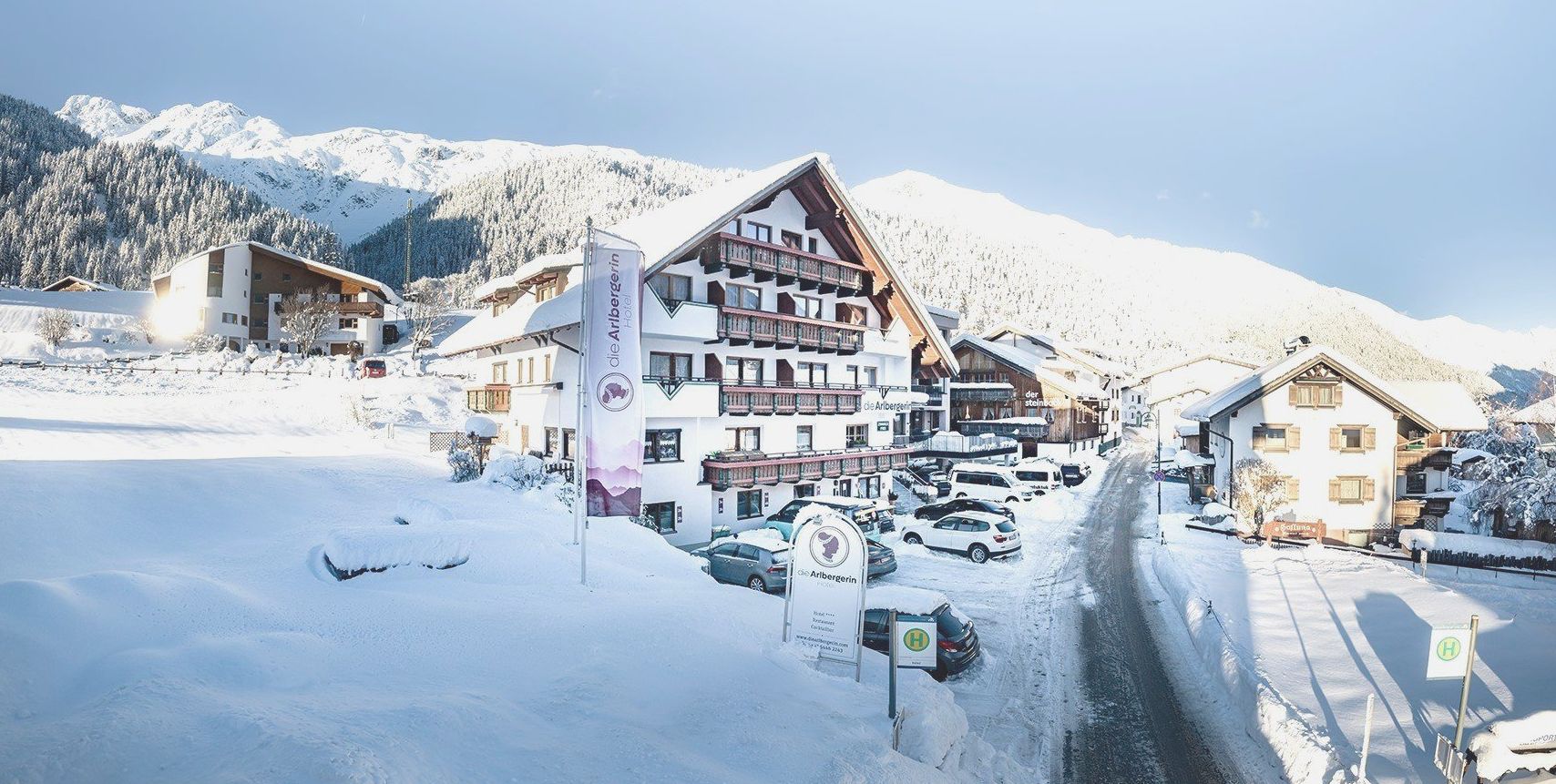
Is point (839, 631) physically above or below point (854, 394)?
below

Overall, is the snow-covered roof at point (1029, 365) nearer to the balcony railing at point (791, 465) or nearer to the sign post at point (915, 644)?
the balcony railing at point (791, 465)

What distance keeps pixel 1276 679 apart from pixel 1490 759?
14.3 ft

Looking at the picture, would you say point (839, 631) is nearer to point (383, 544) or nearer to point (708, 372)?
point (383, 544)

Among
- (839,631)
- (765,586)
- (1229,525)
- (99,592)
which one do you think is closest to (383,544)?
(99,592)

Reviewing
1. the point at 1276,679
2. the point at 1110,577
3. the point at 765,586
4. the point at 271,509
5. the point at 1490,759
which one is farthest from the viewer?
the point at 1110,577

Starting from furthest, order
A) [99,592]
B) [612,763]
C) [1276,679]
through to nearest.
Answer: [1276,679] < [99,592] < [612,763]

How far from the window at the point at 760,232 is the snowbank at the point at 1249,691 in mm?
20853

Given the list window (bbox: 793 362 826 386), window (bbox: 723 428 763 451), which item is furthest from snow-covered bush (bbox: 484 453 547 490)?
window (bbox: 793 362 826 386)

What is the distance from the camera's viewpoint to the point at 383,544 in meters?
12.8

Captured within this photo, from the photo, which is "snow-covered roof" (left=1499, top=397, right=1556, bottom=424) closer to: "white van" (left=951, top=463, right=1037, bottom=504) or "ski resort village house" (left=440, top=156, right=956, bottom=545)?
"white van" (left=951, top=463, right=1037, bottom=504)

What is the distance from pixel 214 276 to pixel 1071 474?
79791 mm

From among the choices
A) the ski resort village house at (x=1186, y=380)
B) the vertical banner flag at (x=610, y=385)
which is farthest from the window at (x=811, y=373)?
the ski resort village house at (x=1186, y=380)

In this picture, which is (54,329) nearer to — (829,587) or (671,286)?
(671,286)

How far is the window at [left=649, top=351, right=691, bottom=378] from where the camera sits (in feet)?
93.9
